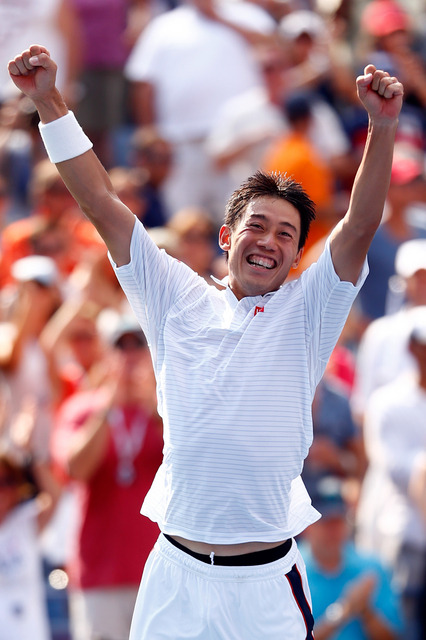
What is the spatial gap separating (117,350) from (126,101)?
4120 millimetres

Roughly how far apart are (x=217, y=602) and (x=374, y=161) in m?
1.27

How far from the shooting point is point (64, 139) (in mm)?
3238

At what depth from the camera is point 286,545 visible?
10.9ft

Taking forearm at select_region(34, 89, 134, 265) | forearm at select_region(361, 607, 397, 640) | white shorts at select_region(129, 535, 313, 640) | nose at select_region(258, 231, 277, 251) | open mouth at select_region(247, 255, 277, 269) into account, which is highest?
forearm at select_region(34, 89, 134, 265)

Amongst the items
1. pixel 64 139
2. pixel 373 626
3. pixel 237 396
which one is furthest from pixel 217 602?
pixel 373 626

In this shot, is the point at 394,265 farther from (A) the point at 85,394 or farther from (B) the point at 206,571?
(B) the point at 206,571

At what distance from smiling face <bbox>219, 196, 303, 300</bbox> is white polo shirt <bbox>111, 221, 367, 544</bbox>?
5 centimetres

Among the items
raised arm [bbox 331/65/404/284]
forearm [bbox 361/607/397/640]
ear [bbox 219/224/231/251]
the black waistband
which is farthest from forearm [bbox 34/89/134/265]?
forearm [bbox 361/607/397/640]

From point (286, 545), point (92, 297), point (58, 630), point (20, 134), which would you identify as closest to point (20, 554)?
point (58, 630)

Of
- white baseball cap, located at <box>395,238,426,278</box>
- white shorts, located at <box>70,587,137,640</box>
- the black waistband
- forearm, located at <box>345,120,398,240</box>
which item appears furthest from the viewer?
white baseball cap, located at <box>395,238,426,278</box>

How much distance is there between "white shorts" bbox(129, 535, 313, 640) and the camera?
3156mm

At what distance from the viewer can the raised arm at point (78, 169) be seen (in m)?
3.23

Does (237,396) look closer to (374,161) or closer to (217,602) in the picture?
(217,602)

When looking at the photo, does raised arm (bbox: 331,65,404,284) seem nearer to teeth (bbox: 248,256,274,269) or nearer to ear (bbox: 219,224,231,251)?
teeth (bbox: 248,256,274,269)
